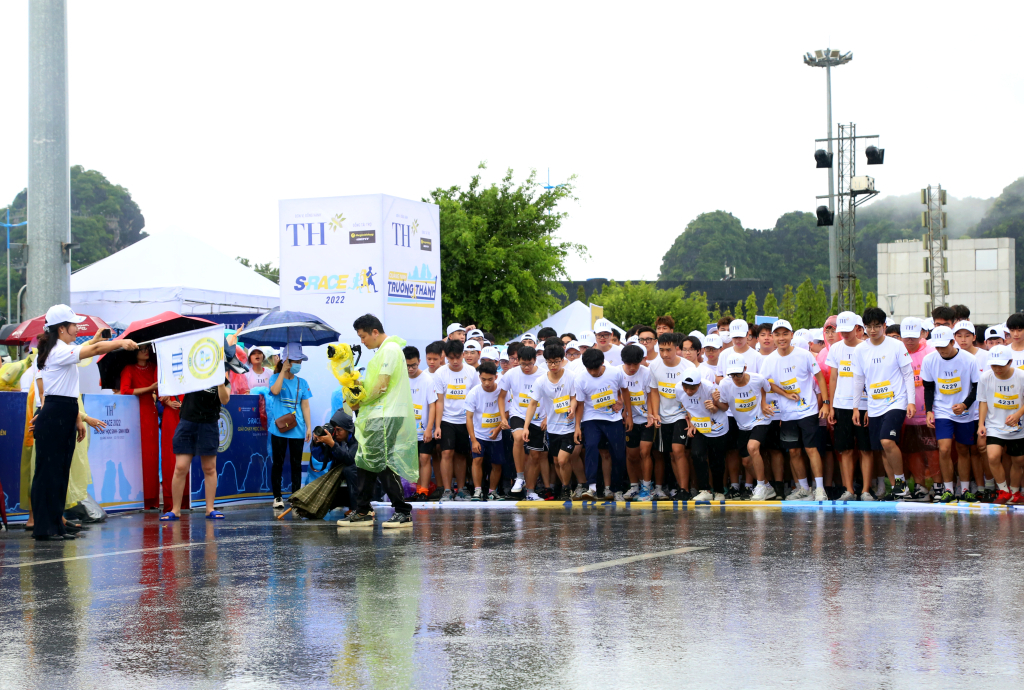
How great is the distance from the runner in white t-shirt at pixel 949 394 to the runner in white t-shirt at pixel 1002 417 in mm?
245

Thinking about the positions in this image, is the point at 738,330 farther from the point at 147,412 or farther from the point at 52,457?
A: the point at 52,457

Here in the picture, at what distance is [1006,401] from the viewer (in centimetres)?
1218

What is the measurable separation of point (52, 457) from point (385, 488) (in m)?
3.08

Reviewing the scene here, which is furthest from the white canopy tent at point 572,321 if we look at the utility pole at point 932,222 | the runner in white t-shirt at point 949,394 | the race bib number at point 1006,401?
the utility pole at point 932,222

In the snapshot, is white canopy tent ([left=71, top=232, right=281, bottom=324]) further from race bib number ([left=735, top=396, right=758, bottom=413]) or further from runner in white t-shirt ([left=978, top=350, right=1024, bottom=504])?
runner in white t-shirt ([left=978, top=350, right=1024, bottom=504])

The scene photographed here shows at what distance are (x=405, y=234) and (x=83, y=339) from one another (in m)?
5.46

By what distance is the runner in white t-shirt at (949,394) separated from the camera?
12.6 m

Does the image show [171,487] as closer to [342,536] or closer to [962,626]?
[342,536]

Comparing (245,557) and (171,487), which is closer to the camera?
(245,557)

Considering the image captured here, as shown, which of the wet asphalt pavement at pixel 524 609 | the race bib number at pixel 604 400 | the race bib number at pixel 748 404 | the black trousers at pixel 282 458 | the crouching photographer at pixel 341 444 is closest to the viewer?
the wet asphalt pavement at pixel 524 609

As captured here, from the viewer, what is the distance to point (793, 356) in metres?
13.4

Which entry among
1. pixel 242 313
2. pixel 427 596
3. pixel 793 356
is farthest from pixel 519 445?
pixel 242 313

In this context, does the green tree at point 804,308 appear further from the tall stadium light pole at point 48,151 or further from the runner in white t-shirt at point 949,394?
the tall stadium light pole at point 48,151

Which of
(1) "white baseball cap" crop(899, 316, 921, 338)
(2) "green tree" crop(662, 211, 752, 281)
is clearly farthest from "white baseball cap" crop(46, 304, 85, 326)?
(2) "green tree" crop(662, 211, 752, 281)
